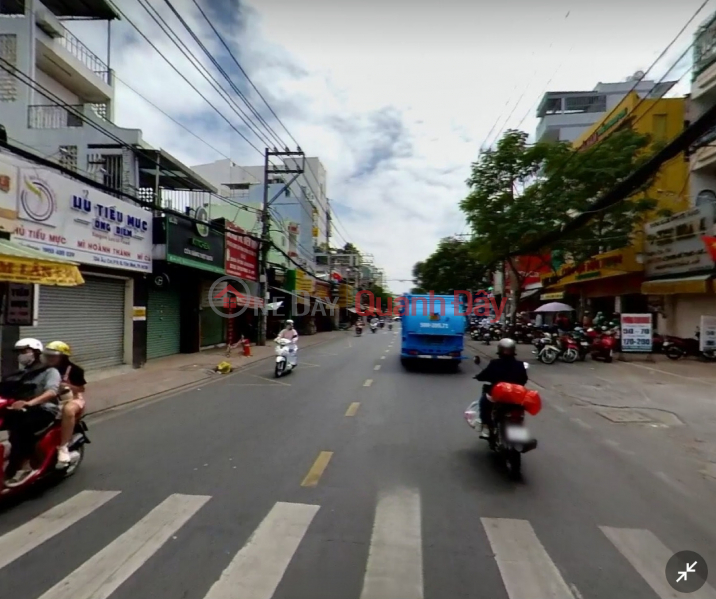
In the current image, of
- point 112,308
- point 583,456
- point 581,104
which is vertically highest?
point 581,104

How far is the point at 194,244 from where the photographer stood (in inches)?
725

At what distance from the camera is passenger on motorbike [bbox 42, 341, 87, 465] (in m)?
5.35

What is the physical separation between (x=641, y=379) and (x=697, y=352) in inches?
263

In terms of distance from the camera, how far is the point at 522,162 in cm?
2086

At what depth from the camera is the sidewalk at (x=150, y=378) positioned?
1090 cm

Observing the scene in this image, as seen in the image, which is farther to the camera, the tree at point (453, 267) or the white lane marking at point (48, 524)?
the tree at point (453, 267)

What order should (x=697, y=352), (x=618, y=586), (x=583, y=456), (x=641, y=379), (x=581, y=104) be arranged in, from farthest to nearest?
(x=581, y=104), (x=697, y=352), (x=641, y=379), (x=583, y=456), (x=618, y=586)

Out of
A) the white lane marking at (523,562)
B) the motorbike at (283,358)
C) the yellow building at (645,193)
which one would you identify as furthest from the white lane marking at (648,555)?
the yellow building at (645,193)

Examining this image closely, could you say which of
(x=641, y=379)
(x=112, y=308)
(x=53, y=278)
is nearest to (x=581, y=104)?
(x=641, y=379)

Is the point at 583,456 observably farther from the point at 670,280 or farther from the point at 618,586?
the point at 670,280

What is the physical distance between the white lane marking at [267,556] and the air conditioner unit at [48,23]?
20759mm

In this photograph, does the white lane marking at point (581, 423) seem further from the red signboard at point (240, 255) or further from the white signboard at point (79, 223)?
the red signboard at point (240, 255)

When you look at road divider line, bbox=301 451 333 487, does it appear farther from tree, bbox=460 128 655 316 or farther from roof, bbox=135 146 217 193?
tree, bbox=460 128 655 316

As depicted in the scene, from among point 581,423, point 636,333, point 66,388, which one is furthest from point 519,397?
point 636,333
